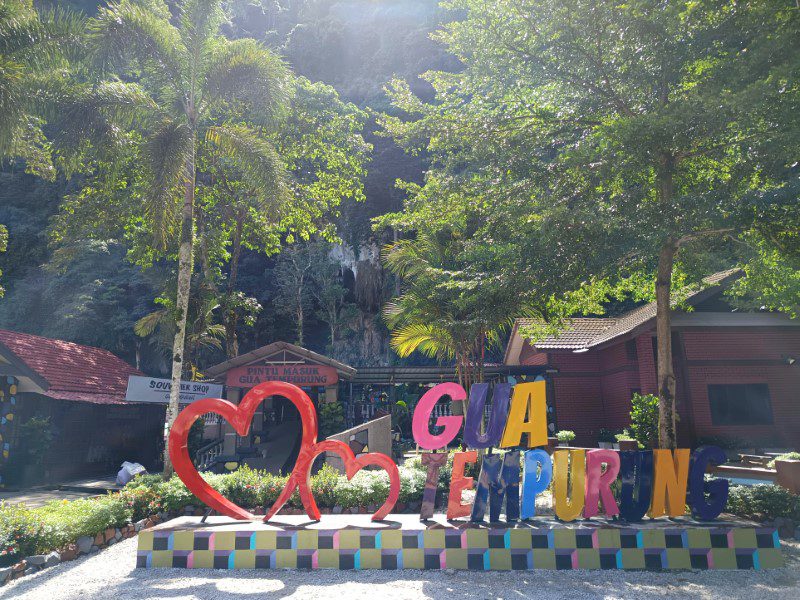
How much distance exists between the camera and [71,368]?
17125mm

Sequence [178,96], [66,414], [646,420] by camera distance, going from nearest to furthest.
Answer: [178,96], [646,420], [66,414]

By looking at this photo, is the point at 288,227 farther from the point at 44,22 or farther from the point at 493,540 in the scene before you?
the point at 493,540

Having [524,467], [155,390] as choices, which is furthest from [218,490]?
[524,467]

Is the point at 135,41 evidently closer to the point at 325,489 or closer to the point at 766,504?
the point at 325,489

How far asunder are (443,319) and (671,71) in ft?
26.4

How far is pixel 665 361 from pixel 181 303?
32.0 feet

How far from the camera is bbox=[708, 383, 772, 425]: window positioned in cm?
1800

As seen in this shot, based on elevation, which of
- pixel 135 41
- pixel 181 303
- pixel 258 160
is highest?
pixel 135 41

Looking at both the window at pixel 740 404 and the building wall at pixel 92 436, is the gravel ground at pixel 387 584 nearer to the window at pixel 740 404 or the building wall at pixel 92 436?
the building wall at pixel 92 436

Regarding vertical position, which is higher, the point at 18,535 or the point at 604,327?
the point at 604,327

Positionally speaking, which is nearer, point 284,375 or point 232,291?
point 284,375

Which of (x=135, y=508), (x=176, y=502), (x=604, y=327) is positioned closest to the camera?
(x=135, y=508)

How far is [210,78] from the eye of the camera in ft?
42.0

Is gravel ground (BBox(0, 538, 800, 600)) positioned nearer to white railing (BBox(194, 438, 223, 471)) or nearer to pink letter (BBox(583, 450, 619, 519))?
pink letter (BBox(583, 450, 619, 519))
